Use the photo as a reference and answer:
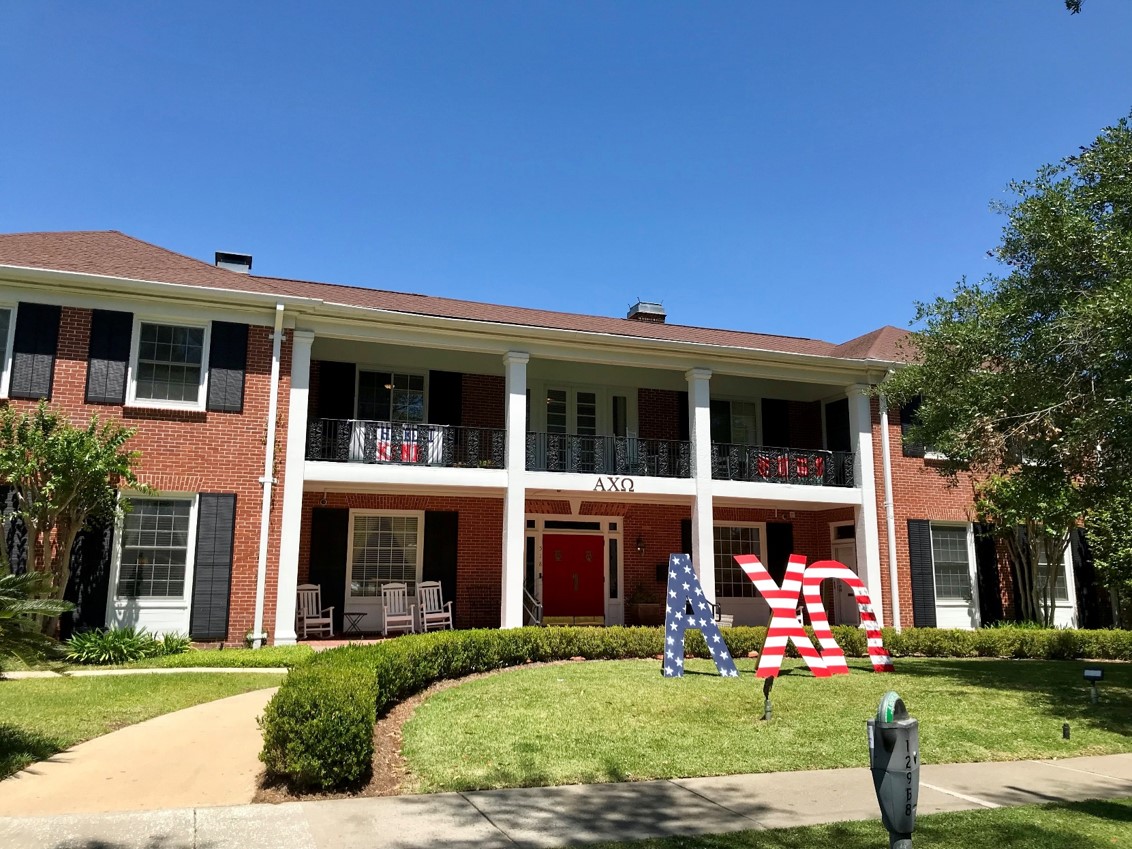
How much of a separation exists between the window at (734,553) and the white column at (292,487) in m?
9.65

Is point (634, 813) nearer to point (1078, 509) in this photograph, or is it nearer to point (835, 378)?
point (1078, 509)

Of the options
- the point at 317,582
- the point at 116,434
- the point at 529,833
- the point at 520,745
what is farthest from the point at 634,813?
the point at 317,582

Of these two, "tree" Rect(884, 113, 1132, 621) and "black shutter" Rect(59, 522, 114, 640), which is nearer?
"tree" Rect(884, 113, 1132, 621)

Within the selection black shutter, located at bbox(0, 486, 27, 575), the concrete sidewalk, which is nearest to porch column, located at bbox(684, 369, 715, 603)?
the concrete sidewalk

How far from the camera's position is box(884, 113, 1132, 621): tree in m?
11.2

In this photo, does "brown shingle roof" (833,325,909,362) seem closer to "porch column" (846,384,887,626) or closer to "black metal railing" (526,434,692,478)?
"porch column" (846,384,887,626)

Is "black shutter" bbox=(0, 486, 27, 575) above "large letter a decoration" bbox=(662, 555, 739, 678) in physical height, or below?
above

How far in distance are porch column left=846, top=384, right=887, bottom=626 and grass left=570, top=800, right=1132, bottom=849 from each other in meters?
11.7

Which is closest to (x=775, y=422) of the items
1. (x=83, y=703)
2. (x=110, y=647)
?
(x=110, y=647)

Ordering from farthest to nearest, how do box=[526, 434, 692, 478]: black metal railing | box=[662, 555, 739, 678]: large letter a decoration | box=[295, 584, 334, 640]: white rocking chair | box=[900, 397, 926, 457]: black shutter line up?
box=[900, 397, 926, 457]: black shutter < box=[526, 434, 692, 478]: black metal railing < box=[295, 584, 334, 640]: white rocking chair < box=[662, 555, 739, 678]: large letter a decoration

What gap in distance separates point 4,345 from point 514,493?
840cm

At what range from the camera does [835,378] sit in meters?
17.9

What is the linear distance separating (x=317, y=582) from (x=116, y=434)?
4848mm

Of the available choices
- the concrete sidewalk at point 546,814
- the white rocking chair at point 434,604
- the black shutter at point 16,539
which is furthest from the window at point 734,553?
the black shutter at point 16,539
